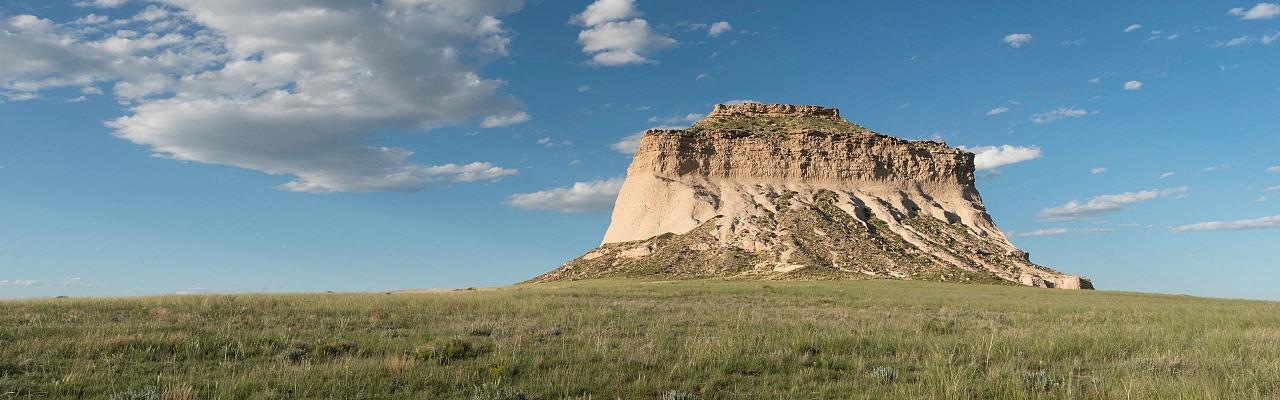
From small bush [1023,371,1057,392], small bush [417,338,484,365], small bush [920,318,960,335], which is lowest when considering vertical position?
small bush [1023,371,1057,392]

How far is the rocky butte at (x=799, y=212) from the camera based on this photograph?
2749 inches

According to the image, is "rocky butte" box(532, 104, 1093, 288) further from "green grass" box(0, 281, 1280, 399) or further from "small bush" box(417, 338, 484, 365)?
"small bush" box(417, 338, 484, 365)

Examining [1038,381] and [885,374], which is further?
[885,374]

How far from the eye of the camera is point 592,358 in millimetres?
11516

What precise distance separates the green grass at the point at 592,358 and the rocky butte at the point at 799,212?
161ft

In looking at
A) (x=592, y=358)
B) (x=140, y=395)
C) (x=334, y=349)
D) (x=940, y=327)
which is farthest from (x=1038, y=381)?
(x=140, y=395)

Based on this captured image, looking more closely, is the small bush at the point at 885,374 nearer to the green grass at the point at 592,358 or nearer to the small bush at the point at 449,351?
the green grass at the point at 592,358

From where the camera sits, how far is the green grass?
9.06m

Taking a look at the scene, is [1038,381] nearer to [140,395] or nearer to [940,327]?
[940,327]

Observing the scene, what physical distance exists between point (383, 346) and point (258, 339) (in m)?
2.42

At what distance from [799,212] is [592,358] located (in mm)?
73221

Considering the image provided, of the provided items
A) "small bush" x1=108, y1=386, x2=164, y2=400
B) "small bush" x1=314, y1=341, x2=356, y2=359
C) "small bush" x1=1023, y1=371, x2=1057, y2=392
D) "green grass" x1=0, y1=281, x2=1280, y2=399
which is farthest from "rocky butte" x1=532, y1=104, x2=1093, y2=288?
"small bush" x1=108, y1=386, x2=164, y2=400

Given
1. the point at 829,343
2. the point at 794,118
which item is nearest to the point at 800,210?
the point at 794,118

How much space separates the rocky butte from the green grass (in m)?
49.2
